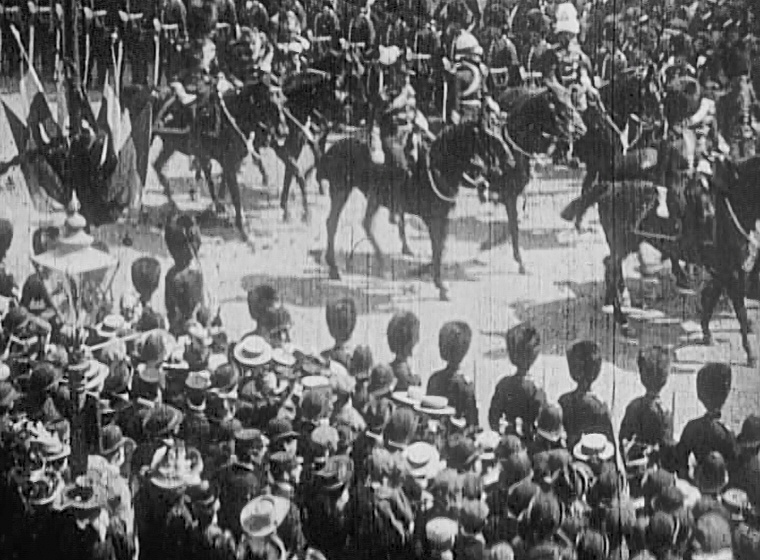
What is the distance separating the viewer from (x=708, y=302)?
2328 millimetres

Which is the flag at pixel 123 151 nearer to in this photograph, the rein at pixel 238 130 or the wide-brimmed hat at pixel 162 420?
the rein at pixel 238 130

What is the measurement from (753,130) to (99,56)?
1.40 meters

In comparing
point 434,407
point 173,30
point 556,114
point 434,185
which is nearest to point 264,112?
point 173,30

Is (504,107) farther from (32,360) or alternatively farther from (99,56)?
(32,360)

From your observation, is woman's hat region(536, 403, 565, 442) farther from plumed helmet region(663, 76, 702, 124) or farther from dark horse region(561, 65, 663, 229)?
plumed helmet region(663, 76, 702, 124)

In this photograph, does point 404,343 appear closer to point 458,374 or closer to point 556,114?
point 458,374

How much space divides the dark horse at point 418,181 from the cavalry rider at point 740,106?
18.9 inches

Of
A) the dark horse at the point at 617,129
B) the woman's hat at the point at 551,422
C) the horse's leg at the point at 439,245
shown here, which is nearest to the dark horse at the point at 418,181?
the horse's leg at the point at 439,245

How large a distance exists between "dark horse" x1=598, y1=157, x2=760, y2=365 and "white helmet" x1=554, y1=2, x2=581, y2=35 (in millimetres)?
334

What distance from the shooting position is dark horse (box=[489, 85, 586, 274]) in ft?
7.82

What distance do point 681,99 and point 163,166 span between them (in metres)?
1.11

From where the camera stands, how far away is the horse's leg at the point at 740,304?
7.58 ft

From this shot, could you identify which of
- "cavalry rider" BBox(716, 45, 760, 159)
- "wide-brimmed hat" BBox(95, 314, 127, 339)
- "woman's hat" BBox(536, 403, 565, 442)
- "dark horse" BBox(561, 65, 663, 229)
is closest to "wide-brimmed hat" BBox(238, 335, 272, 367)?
"wide-brimmed hat" BBox(95, 314, 127, 339)

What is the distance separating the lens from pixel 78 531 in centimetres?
261
